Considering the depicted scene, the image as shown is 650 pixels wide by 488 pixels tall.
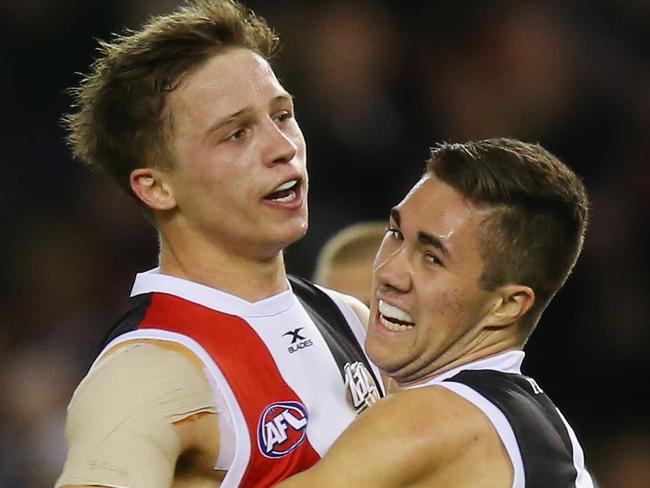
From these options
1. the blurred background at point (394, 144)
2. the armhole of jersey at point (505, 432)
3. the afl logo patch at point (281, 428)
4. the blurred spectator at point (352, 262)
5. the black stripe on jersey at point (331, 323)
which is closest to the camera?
the armhole of jersey at point (505, 432)

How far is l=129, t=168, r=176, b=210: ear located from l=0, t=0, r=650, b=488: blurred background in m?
3.21

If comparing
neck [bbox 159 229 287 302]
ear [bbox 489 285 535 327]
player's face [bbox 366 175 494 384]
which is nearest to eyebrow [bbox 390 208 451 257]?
player's face [bbox 366 175 494 384]

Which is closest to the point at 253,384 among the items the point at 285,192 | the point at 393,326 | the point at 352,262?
the point at 393,326

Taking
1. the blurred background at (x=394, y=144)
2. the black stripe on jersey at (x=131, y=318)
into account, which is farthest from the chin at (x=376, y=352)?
the blurred background at (x=394, y=144)

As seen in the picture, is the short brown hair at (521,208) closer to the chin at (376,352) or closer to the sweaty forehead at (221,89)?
the chin at (376,352)

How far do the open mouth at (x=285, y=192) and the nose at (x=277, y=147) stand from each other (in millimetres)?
57

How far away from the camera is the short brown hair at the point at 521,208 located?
3037 millimetres

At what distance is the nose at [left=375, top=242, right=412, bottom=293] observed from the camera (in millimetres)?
3117

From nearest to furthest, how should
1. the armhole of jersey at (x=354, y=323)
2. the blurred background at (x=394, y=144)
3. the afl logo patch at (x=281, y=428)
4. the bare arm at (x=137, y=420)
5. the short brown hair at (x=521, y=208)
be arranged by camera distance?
the bare arm at (x=137, y=420) → the afl logo patch at (x=281, y=428) → the short brown hair at (x=521, y=208) → the armhole of jersey at (x=354, y=323) → the blurred background at (x=394, y=144)

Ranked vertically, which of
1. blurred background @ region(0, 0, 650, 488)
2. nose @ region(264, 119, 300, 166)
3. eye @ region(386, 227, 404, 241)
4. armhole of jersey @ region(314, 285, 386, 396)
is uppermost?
nose @ region(264, 119, 300, 166)

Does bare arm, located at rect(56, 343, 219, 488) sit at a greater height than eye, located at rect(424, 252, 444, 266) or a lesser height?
lesser

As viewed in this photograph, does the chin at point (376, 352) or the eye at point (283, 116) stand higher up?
the eye at point (283, 116)

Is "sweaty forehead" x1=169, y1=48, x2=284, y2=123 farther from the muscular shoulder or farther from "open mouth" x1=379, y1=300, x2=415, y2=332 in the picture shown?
the muscular shoulder

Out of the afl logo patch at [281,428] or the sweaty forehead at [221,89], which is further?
the sweaty forehead at [221,89]
